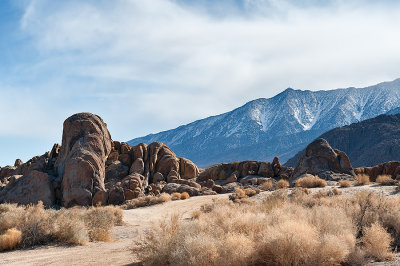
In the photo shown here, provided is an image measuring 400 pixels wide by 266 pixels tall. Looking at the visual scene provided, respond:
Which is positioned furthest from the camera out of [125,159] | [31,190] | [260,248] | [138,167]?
[125,159]

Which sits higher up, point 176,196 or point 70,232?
point 70,232

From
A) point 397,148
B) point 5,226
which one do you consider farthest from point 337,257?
point 397,148

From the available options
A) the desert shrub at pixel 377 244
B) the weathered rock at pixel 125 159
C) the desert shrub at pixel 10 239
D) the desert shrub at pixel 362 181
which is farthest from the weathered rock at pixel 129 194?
the desert shrub at pixel 377 244

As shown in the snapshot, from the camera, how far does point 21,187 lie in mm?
25469

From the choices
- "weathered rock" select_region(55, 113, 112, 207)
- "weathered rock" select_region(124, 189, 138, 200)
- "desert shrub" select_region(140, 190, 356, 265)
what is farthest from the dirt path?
"weathered rock" select_region(124, 189, 138, 200)

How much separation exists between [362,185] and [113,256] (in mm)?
20827

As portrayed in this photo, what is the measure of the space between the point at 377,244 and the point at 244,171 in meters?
33.7

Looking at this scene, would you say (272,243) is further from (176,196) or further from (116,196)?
(176,196)

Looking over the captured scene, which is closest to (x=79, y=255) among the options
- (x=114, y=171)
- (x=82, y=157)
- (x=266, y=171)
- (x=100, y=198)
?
(x=100, y=198)

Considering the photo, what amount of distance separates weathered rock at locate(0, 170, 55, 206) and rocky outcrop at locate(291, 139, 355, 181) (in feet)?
65.7

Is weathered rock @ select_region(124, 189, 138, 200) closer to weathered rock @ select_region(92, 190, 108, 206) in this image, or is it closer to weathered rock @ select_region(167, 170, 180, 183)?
weathered rock @ select_region(92, 190, 108, 206)

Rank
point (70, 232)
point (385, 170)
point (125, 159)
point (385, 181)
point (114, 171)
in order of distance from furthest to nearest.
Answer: point (125, 159), point (385, 170), point (114, 171), point (385, 181), point (70, 232)

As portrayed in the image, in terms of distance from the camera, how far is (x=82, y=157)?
85.8 ft

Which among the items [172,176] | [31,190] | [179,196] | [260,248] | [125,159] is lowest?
[179,196]
